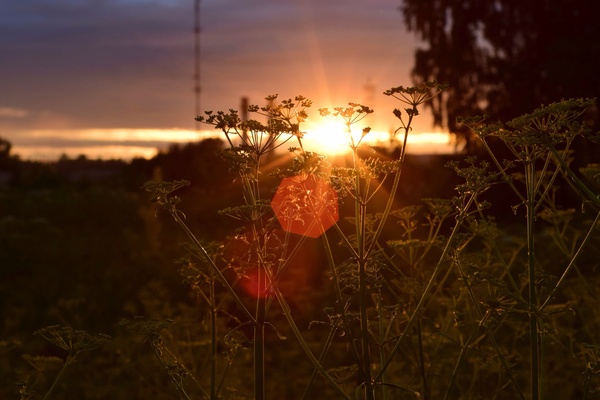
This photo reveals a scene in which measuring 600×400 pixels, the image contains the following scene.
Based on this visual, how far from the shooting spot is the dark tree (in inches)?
991

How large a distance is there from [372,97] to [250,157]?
3688 centimetres

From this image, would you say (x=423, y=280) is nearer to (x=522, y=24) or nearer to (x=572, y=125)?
(x=572, y=125)

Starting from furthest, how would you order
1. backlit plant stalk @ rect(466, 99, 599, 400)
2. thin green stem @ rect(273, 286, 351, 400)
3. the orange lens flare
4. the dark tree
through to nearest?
1. the dark tree
2. the orange lens flare
3. backlit plant stalk @ rect(466, 99, 599, 400)
4. thin green stem @ rect(273, 286, 351, 400)

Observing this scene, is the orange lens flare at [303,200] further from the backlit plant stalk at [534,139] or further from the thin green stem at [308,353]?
the backlit plant stalk at [534,139]

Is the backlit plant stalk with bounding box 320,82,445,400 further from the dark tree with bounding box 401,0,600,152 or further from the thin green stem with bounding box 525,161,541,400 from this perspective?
the dark tree with bounding box 401,0,600,152

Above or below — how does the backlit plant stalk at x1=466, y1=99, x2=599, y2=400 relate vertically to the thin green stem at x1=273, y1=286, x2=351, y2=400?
above

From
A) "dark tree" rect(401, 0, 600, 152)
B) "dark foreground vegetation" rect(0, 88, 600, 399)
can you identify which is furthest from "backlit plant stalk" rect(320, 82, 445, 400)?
"dark tree" rect(401, 0, 600, 152)

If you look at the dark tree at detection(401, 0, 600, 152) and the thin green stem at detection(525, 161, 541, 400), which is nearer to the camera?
the thin green stem at detection(525, 161, 541, 400)

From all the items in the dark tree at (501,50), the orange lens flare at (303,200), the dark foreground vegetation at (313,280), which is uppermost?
the dark tree at (501,50)

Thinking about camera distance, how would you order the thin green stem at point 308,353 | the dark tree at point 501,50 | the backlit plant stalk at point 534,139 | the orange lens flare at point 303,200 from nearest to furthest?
the thin green stem at point 308,353 → the backlit plant stalk at point 534,139 → the orange lens flare at point 303,200 → the dark tree at point 501,50

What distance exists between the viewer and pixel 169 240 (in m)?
18.7

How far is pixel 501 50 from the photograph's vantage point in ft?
90.1

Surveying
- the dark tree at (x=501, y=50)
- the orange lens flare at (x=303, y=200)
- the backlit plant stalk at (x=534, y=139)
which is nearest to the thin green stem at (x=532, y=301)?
the backlit plant stalk at (x=534, y=139)

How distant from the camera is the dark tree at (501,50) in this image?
2517 centimetres
